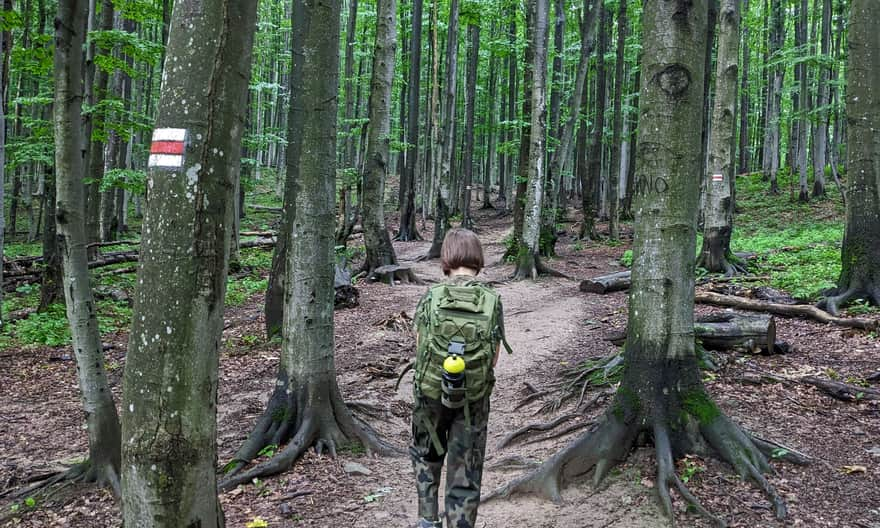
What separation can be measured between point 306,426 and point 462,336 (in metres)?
2.62

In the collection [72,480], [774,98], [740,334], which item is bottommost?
[72,480]

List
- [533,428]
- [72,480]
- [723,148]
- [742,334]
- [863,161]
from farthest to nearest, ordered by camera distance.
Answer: [723,148] < [863,161] < [742,334] < [533,428] < [72,480]

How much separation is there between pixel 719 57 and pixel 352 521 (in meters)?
11.2

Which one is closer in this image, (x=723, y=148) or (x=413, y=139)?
(x=723, y=148)

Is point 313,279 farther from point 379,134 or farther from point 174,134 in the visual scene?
point 379,134

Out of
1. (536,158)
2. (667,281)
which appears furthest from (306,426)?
(536,158)

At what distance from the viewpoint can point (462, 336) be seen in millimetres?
3172

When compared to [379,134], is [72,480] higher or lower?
lower

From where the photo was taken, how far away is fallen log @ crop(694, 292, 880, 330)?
7.37 m

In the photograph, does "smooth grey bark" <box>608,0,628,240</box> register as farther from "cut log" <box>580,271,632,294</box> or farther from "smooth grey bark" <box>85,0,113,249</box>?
"smooth grey bark" <box>85,0,113,249</box>

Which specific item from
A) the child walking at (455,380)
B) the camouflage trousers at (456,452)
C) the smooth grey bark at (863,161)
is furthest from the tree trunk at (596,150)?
the camouflage trousers at (456,452)

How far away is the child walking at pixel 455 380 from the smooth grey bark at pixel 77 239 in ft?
8.48

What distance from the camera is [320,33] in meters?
5.48

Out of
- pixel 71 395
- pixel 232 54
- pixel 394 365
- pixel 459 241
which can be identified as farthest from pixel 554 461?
pixel 71 395
